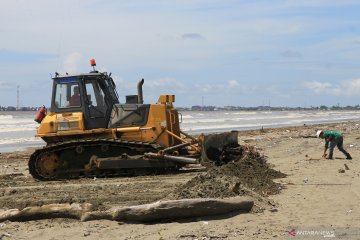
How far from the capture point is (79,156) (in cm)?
1491

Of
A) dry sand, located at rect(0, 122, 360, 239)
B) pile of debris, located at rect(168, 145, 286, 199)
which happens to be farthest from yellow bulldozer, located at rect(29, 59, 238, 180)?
pile of debris, located at rect(168, 145, 286, 199)

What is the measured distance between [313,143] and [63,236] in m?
20.3

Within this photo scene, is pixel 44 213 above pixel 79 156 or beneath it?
beneath

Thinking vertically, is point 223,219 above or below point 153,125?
below

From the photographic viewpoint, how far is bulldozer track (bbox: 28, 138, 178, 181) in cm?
1471

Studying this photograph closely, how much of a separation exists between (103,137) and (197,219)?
677 centimetres

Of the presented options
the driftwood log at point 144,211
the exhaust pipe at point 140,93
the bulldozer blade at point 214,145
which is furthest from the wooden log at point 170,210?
the exhaust pipe at point 140,93

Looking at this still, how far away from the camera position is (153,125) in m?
15.2

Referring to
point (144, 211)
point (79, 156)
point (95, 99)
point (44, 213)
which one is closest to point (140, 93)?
point (95, 99)

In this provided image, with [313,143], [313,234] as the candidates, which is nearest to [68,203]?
[313,234]

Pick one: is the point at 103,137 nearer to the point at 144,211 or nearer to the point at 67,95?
the point at 67,95

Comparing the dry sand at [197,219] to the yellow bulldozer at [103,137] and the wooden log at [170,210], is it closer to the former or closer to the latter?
the wooden log at [170,210]

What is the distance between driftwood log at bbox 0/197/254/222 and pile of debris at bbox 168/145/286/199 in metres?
0.52

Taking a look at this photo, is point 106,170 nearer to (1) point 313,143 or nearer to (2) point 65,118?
(2) point 65,118
